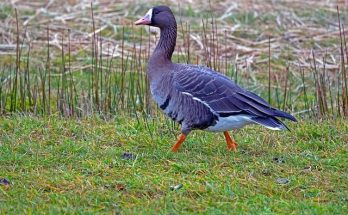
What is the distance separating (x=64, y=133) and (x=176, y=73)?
1.37 m

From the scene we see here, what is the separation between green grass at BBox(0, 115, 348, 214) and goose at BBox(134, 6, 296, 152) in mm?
298

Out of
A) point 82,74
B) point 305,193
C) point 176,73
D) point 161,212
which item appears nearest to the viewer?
point 161,212

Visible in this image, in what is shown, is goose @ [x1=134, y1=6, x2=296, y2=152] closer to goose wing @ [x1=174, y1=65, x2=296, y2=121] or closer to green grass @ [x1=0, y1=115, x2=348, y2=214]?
goose wing @ [x1=174, y1=65, x2=296, y2=121]

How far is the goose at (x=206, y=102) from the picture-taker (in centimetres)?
736

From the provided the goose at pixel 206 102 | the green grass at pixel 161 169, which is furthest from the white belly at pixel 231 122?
the green grass at pixel 161 169

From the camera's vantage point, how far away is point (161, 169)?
23.0 ft

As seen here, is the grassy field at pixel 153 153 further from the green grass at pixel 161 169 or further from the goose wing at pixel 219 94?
the goose wing at pixel 219 94

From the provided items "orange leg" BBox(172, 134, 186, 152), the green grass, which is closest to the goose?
"orange leg" BBox(172, 134, 186, 152)

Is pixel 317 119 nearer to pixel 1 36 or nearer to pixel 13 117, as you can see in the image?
→ pixel 13 117

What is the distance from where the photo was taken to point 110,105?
9.43 meters

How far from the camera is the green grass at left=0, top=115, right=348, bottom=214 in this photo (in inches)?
241

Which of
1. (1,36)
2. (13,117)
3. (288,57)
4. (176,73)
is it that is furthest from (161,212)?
(1,36)

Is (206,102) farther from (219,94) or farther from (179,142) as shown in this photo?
(179,142)

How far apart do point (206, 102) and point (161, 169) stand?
0.88m
